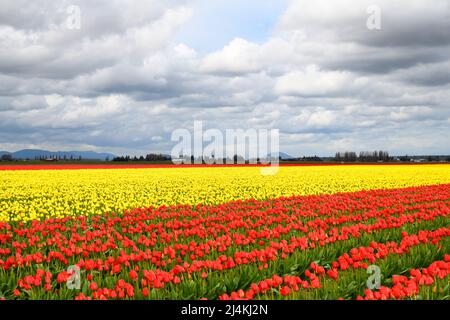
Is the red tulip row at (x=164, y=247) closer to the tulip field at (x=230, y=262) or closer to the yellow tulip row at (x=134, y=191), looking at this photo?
the tulip field at (x=230, y=262)

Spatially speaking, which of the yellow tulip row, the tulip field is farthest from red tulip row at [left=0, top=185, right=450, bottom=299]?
the yellow tulip row

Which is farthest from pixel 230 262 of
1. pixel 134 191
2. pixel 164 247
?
pixel 134 191

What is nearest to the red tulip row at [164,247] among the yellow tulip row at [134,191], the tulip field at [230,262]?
the tulip field at [230,262]

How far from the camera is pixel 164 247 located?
28.7ft

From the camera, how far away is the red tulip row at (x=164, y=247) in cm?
623

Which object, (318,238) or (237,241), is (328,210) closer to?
(318,238)

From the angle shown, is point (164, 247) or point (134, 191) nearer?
point (164, 247)

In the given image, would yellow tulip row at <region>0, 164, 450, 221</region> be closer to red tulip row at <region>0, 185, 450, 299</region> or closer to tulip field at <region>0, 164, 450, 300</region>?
red tulip row at <region>0, 185, 450, 299</region>

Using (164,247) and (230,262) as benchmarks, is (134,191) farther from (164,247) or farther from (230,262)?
(230,262)

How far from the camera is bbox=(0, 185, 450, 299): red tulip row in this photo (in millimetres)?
6230
